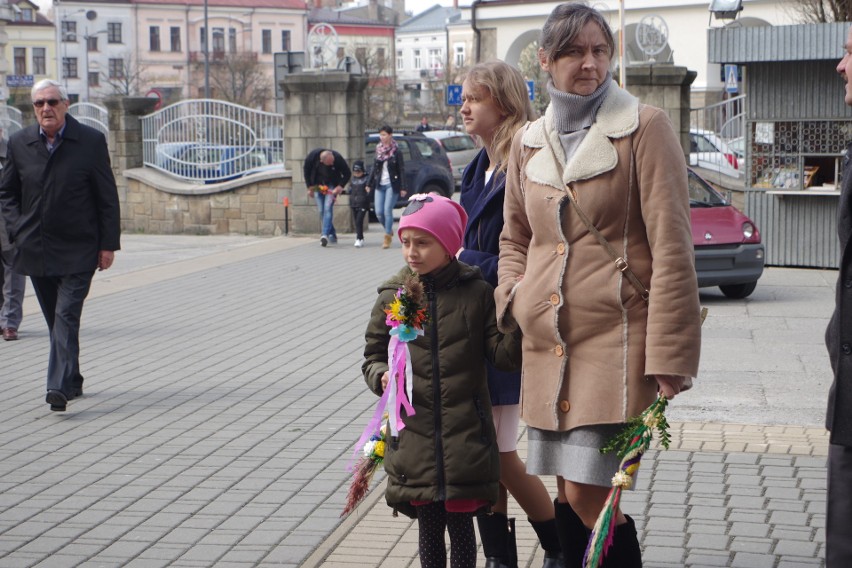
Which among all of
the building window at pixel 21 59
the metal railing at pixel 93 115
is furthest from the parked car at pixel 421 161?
the building window at pixel 21 59

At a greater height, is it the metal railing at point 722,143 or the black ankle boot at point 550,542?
the metal railing at point 722,143

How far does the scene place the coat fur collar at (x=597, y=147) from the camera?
3.69 meters

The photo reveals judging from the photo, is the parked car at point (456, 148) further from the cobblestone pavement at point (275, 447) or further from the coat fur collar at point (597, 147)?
the coat fur collar at point (597, 147)

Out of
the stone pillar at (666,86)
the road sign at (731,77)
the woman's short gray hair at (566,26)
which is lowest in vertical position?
the woman's short gray hair at (566,26)

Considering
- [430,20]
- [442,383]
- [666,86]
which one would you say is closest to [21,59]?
[430,20]

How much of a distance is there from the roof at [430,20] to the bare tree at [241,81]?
32551mm

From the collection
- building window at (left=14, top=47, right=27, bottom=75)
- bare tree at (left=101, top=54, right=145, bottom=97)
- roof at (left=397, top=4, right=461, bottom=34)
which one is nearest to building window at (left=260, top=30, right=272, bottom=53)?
bare tree at (left=101, top=54, right=145, bottom=97)

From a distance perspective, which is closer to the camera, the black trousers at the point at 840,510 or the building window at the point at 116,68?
the black trousers at the point at 840,510

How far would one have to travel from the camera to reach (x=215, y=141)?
2270cm

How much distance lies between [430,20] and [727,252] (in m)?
110

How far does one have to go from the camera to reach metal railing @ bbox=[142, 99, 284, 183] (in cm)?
2209

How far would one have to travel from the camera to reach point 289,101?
70.6 feet

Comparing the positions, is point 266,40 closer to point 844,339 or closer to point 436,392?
point 436,392

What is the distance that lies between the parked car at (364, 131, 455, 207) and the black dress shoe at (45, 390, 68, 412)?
16369 mm
